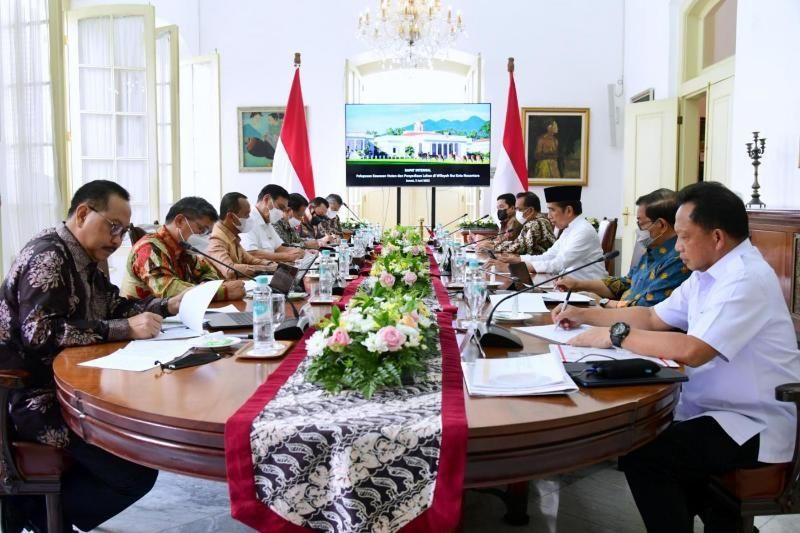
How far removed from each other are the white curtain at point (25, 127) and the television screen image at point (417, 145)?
408 centimetres

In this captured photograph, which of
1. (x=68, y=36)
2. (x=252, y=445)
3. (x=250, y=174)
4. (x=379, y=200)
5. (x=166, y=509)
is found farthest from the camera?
(x=379, y=200)

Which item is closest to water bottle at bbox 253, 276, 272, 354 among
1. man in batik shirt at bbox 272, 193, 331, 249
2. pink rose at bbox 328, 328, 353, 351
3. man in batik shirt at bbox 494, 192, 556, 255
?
pink rose at bbox 328, 328, 353, 351

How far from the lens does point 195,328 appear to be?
6.29 ft

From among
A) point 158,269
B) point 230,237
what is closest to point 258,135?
point 230,237

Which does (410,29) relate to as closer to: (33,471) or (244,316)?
(244,316)

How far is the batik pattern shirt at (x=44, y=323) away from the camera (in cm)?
164

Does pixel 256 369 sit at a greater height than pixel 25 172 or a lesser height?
lesser

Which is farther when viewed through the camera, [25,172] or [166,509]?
[25,172]

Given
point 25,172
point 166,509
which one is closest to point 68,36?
point 25,172

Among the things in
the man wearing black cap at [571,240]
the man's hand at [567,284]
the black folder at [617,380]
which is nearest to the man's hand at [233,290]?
the man's hand at [567,284]

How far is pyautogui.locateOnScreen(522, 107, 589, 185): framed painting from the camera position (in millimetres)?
8625

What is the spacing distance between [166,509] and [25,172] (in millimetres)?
2777

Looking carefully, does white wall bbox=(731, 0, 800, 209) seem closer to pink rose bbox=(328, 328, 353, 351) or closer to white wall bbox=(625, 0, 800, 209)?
white wall bbox=(625, 0, 800, 209)

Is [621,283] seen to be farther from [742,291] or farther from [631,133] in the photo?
[631,133]
